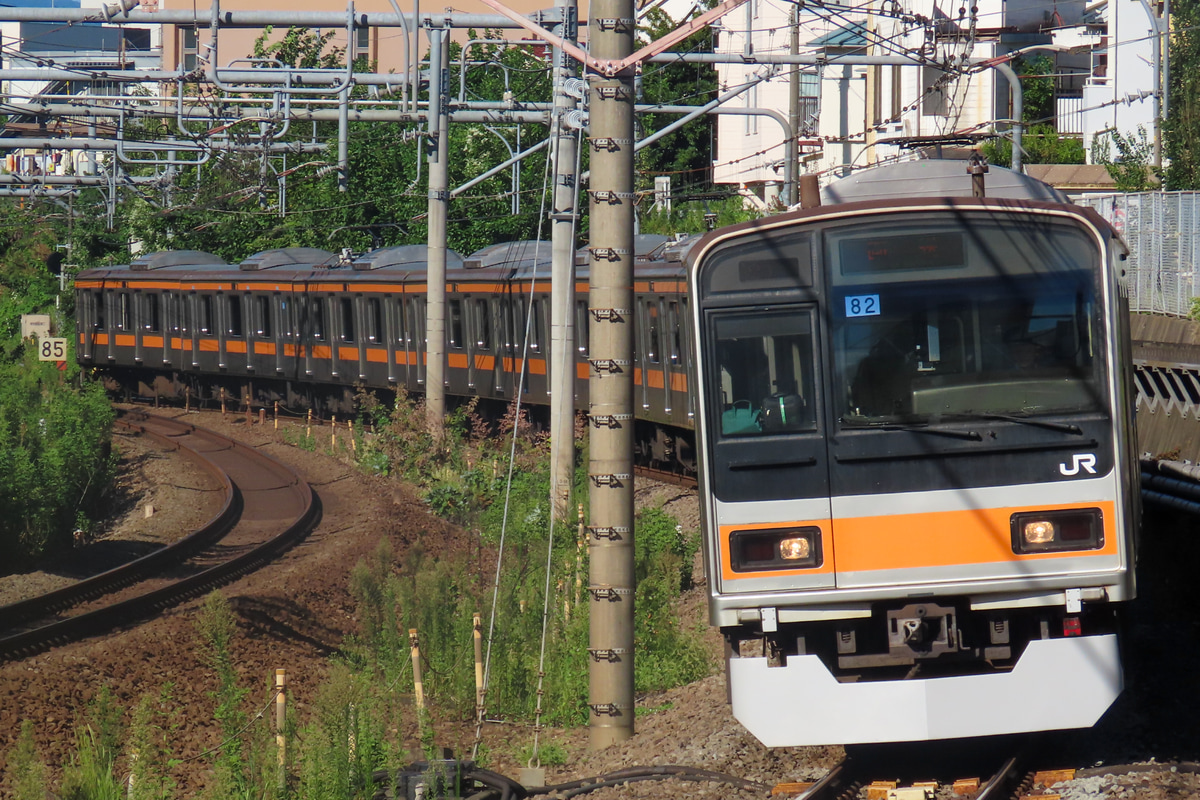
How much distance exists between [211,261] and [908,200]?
1102 inches


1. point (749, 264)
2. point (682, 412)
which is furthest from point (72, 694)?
Result: point (682, 412)

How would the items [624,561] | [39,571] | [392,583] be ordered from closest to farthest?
1. [624,561]
2. [392,583]
3. [39,571]

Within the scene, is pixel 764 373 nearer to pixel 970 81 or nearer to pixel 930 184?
pixel 930 184

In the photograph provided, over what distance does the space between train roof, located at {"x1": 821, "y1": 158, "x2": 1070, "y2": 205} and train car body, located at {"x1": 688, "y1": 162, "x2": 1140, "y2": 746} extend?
3.47 ft

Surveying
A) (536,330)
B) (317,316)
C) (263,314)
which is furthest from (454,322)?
(263,314)

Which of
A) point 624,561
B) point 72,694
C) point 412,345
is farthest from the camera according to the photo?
point 412,345

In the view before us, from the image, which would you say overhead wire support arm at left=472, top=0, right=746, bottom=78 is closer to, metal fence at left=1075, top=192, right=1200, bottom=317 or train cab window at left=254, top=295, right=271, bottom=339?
metal fence at left=1075, top=192, right=1200, bottom=317

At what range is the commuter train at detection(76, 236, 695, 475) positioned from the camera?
18734mm

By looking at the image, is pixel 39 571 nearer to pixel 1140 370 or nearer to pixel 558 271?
pixel 558 271

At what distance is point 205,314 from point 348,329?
468cm

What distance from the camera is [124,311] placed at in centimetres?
3238

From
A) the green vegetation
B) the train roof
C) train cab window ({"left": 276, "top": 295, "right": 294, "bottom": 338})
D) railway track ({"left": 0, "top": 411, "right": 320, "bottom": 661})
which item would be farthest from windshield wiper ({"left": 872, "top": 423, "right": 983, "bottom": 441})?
train cab window ({"left": 276, "top": 295, "right": 294, "bottom": 338})

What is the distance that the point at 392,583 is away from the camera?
11.9 meters

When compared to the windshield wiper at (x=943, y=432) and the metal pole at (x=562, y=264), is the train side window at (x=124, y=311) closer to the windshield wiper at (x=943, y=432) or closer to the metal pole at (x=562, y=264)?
the metal pole at (x=562, y=264)
